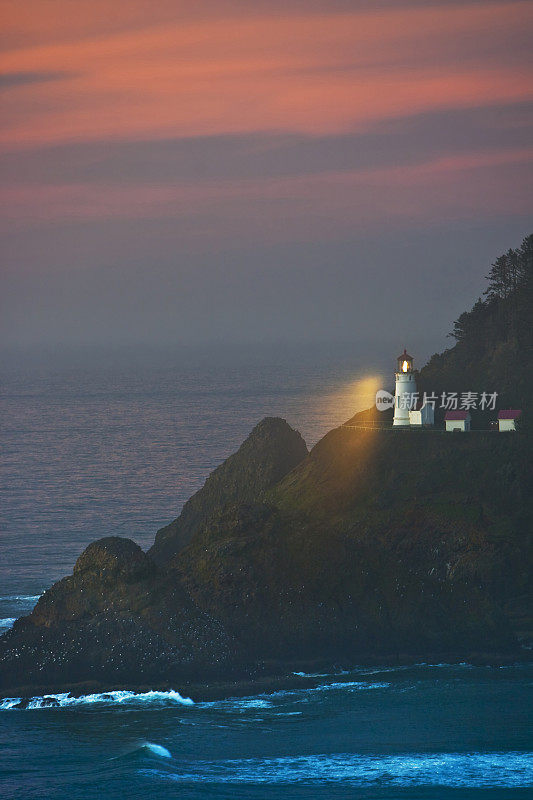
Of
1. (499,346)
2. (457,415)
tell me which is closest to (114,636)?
(457,415)

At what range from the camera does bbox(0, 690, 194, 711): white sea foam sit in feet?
204

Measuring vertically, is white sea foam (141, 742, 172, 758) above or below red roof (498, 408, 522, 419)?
below

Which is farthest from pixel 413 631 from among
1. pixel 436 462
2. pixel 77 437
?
pixel 77 437

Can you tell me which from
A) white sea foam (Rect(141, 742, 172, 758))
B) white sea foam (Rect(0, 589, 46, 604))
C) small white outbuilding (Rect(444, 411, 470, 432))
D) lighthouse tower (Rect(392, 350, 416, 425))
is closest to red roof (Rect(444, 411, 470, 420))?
small white outbuilding (Rect(444, 411, 470, 432))

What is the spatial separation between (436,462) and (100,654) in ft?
86.8

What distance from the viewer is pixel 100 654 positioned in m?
64.4

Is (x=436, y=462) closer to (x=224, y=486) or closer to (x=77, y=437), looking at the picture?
(x=224, y=486)

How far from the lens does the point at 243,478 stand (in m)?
88.6

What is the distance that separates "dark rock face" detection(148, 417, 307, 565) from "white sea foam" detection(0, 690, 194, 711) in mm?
24347

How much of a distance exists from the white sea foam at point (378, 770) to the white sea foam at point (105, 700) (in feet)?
23.2

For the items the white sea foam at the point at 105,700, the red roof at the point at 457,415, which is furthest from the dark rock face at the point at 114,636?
the red roof at the point at 457,415

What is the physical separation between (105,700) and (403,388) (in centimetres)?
3481

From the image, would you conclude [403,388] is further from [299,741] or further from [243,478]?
[299,741]

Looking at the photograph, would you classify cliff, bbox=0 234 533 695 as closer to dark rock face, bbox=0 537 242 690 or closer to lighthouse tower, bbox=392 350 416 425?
dark rock face, bbox=0 537 242 690
